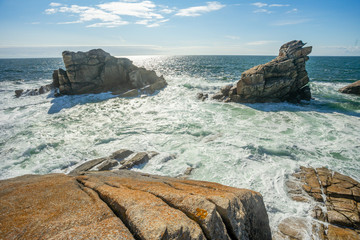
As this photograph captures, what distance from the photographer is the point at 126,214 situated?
3.87m

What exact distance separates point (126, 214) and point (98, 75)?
123 feet

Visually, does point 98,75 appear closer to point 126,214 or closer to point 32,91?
point 32,91

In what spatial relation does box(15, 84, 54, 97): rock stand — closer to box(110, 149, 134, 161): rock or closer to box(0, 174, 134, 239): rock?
box(110, 149, 134, 161): rock

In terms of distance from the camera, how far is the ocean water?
11344 millimetres

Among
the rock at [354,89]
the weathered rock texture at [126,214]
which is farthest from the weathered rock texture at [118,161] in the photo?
the rock at [354,89]

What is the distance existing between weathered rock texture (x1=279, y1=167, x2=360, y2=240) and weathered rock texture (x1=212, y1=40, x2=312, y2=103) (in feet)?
62.5

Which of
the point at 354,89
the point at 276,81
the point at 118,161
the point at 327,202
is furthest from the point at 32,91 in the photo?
the point at 354,89

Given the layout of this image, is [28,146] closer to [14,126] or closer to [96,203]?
[14,126]

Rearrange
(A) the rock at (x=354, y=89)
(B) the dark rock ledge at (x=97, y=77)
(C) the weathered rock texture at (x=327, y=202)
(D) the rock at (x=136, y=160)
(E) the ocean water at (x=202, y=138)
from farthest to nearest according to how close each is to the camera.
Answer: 1. (B) the dark rock ledge at (x=97, y=77)
2. (A) the rock at (x=354, y=89)
3. (D) the rock at (x=136, y=160)
4. (E) the ocean water at (x=202, y=138)
5. (C) the weathered rock texture at (x=327, y=202)

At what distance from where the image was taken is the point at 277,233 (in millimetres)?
7039

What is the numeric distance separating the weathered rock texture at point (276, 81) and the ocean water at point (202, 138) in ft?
6.79

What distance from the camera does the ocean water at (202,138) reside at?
11344 millimetres

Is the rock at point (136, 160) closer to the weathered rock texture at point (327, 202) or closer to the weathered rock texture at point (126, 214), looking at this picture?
the weathered rock texture at point (126, 214)

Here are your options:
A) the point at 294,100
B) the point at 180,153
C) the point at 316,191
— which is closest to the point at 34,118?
the point at 180,153
